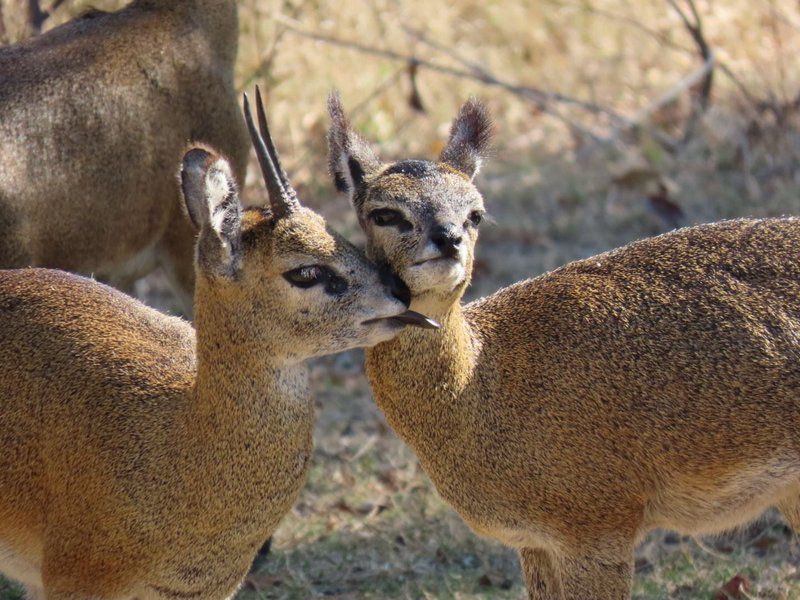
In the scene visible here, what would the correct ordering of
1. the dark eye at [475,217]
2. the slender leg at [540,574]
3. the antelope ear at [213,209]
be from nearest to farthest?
the antelope ear at [213,209] < the dark eye at [475,217] < the slender leg at [540,574]

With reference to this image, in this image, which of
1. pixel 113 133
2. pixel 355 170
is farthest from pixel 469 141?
pixel 113 133

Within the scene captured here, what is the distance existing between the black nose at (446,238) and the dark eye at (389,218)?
0.45 feet

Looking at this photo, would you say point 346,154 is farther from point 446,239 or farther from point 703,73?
point 703,73

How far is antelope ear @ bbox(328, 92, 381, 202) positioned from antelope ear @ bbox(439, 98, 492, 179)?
28 cm

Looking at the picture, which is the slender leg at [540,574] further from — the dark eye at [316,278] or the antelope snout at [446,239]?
the dark eye at [316,278]

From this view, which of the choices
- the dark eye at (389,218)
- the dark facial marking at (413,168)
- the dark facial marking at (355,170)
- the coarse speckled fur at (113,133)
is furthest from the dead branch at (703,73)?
the dark eye at (389,218)

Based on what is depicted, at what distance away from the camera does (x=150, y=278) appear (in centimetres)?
898

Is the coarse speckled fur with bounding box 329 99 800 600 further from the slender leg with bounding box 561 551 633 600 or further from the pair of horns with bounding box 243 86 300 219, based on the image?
the pair of horns with bounding box 243 86 300 219

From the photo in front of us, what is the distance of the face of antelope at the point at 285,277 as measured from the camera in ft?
13.5

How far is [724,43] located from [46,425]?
351 inches

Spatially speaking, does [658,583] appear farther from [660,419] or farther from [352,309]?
[352,309]

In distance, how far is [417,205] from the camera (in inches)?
175

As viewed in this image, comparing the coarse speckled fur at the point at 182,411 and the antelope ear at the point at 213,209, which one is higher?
the antelope ear at the point at 213,209

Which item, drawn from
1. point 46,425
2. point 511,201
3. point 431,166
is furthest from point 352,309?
point 511,201
